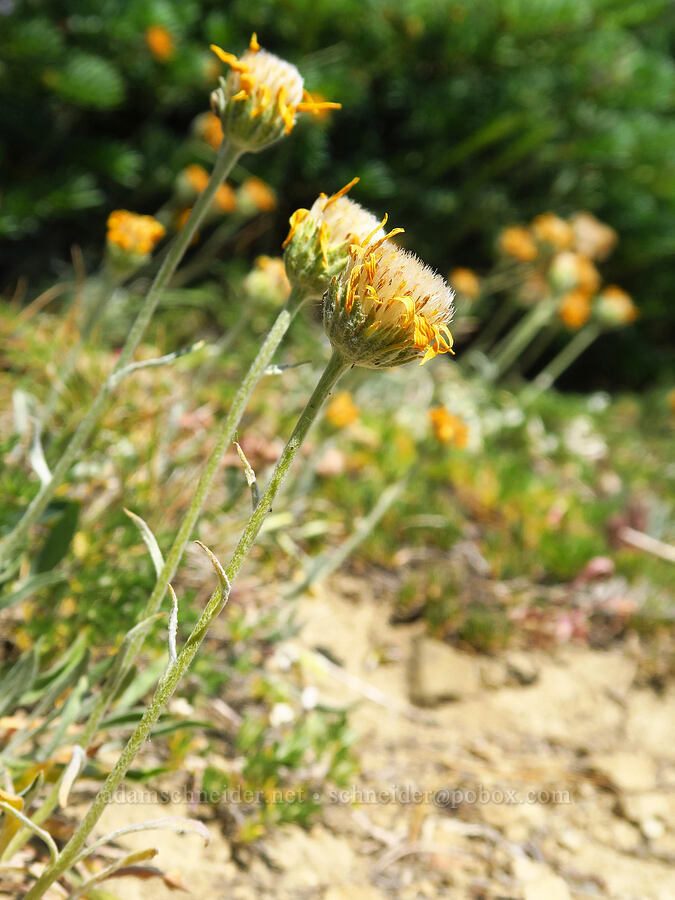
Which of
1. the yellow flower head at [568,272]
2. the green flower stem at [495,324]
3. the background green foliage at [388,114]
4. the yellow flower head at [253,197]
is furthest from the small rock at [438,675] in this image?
the green flower stem at [495,324]

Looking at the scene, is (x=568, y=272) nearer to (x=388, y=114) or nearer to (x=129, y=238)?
(x=388, y=114)

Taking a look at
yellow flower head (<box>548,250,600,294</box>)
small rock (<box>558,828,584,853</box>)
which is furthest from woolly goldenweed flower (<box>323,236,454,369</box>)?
yellow flower head (<box>548,250,600,294</box>)

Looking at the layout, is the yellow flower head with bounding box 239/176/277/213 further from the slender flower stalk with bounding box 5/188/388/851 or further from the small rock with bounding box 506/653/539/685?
the slender flower stalk with bounding box 5/188/388/851

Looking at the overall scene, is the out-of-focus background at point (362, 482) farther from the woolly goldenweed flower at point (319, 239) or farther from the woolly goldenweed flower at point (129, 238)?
the woolly goldenweed flower at point (319, 239)

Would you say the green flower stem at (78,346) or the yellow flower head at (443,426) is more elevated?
the yellow flower head at (443,426)

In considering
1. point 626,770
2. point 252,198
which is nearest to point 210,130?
point 252,198

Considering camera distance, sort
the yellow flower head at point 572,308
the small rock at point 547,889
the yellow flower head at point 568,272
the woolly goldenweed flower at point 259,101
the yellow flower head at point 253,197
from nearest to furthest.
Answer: the woolly goldenweed flower at point 259,101 → the small rock at point 547,889 → the yellow flower head at point 253,197 → the yellow flower head at point 568,272 → the yellow flower head at point 572,308
